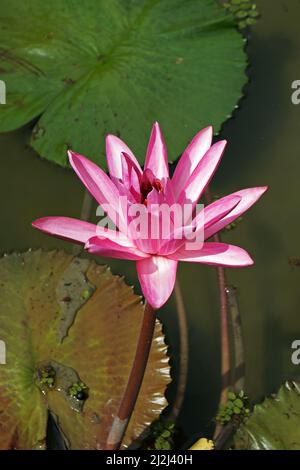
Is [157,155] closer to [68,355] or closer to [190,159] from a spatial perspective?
[190,159]

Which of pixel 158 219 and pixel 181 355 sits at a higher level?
pixel 158 219

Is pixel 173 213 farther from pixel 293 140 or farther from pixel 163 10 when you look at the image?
pixel 163 10

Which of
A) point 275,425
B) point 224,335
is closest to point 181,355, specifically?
point 224,335

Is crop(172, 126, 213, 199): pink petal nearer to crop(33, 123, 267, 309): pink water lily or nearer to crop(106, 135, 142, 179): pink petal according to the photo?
crop(33, 123, 267, 309): pink water lily

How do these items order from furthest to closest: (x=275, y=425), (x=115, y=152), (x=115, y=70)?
(x=115, y=70), (x=275, y=425), (x=115, y=152)

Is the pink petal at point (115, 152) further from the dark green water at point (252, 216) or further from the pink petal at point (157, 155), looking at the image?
the dark green water at point (252, 216)

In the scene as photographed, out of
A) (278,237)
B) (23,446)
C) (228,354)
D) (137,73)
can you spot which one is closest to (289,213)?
(278,237)

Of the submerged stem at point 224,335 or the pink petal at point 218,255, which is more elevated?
the pink petal at point 218,255

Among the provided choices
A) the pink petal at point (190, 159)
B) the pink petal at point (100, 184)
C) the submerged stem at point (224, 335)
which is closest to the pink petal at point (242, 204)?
the pink petal at point (190, 159)
